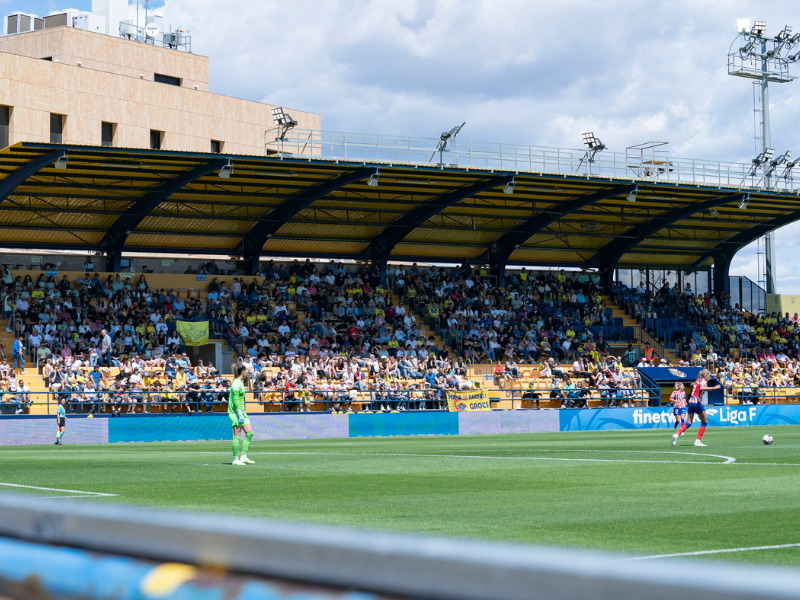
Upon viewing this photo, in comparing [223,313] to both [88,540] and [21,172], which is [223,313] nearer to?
[21,172]

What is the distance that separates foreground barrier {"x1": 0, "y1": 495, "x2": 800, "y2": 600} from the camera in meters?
1.08

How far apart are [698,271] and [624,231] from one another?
767 centimetres

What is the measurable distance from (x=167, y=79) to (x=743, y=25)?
35.3m

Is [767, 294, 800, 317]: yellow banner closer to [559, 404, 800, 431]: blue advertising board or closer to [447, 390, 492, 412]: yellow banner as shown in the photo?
[559, 404, 800, 431]: blue advertising board

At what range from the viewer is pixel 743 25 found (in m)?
57.8

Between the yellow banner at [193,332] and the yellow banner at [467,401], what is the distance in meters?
9.58

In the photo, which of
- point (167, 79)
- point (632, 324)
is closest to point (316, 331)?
point (632, 324)

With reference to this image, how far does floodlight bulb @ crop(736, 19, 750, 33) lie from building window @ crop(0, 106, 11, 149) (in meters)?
41.3

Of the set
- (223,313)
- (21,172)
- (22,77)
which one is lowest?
(223,313)

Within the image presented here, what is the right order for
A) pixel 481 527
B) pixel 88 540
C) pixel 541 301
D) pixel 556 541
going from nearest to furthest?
pixel 88 540, pixel 556 541, pixel 481 527, pixel 541 301

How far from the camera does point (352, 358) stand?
3778cm

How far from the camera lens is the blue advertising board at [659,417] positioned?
37438 millimetres

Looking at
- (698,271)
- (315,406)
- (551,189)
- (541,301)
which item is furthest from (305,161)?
(698,271)

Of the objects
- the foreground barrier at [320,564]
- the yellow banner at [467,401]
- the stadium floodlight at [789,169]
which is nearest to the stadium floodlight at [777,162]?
the stadium floodlight at [789,169]
